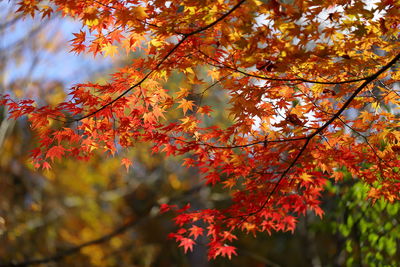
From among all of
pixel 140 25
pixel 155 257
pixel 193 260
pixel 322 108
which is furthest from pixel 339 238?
pixel 155 257

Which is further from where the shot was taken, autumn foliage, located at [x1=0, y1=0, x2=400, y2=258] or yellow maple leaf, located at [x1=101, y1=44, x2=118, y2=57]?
yellow maple leaf, located at [x1=101, y1=44, x2=118, y2=57]

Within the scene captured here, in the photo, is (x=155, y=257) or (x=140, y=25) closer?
(x=140, y=25)

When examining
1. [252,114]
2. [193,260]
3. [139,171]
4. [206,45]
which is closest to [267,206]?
[252,114]

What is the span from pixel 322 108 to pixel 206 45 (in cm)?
121

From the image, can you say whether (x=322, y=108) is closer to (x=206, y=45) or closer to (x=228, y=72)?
(x=228, y=72)

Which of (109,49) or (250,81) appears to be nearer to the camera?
(250,81)

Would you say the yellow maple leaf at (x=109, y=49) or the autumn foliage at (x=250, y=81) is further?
the yellow maple leaf at (x=109, y=49)

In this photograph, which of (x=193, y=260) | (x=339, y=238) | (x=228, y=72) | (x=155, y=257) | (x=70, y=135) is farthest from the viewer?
(x=155, y=257)

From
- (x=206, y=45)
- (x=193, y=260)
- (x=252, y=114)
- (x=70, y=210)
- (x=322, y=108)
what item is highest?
(x=206, y=45)

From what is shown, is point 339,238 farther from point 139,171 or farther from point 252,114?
point 139,171

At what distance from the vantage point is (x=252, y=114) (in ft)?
9.88

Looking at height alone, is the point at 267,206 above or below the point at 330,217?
above

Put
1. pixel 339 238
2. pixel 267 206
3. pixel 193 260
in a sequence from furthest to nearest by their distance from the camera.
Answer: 1. pixel 193 260
2. pixel 339 238
3. pixel 267 206

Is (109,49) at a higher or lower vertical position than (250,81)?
higher
